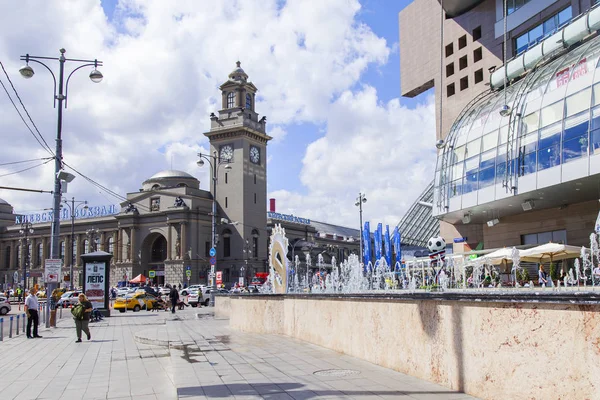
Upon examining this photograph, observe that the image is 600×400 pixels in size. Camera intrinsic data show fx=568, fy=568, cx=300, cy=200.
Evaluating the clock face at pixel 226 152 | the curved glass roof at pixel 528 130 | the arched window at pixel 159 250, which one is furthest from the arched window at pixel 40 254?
the curved glass roof at pixel 528 130

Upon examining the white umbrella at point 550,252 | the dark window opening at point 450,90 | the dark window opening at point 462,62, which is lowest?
the white umbrella at point 550,252

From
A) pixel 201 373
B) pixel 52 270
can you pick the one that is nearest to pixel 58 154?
pixel 52 270

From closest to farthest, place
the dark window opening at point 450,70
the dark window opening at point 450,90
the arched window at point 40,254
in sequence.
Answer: the dark window opening at point 450,90 → the dark window opening at point 450,70 → the arched window at point 40,254

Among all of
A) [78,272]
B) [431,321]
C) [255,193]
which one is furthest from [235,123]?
[431,321]

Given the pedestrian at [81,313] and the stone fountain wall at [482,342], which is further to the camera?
the pedestrian at [81,313]

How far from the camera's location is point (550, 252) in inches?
944

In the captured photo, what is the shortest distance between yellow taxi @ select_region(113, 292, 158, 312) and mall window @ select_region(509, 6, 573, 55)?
1228 inches

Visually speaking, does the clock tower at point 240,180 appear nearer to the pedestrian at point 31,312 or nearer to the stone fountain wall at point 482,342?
the pedestrian at point 31,312

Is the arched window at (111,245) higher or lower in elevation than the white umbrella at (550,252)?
higher

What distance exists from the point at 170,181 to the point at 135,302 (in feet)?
171

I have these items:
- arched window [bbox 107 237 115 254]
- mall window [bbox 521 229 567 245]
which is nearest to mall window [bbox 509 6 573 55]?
mall window [bbox 521 229 567 245]

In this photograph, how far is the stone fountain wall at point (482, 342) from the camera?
5.85 m

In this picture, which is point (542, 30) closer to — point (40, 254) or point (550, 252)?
point (550, 252)

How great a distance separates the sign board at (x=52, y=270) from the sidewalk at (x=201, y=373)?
7298 mm
